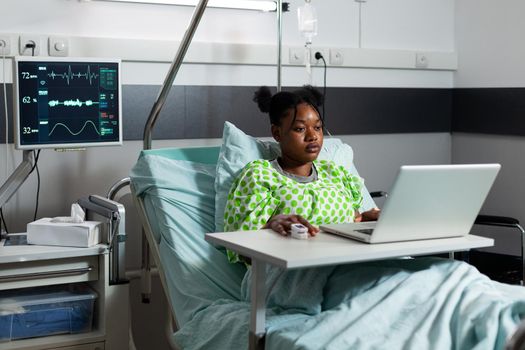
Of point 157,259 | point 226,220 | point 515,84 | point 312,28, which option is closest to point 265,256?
point 226,220

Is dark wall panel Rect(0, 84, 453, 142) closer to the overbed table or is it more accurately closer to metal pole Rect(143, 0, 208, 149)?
metal pole Rect(143, 0, 208, 149)

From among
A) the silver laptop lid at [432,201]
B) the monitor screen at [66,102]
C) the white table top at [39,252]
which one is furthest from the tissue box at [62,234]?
the silver laptop lid at [432,201]

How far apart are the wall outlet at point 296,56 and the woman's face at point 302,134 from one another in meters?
1.05

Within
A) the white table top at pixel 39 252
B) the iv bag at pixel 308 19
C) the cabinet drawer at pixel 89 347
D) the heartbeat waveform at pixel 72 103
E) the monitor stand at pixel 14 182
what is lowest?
the cabinet drawer at pixel 89 347

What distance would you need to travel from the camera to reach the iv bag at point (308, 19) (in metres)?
3.57

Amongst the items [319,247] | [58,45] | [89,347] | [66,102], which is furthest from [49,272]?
[319,247]

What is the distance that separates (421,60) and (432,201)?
228 centimetres

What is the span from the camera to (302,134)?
9.11 ft

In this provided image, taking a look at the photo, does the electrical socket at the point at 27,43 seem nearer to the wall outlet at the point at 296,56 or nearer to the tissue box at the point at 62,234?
the tissue box at the point at 62,234

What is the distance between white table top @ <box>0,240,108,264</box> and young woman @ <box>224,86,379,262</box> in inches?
18.8

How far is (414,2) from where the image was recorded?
4.22 m

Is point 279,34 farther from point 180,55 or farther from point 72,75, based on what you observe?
point 72,75

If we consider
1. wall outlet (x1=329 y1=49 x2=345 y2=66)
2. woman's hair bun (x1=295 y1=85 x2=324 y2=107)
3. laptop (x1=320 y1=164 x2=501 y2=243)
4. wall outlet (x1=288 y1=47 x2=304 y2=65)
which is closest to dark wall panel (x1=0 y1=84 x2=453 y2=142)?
wall outlet (x1=329 y1=49 x2=345 y2=66)

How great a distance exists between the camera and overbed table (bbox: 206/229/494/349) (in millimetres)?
1931
